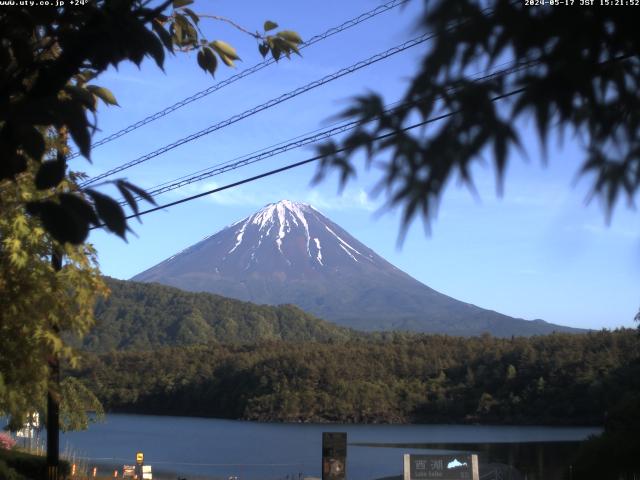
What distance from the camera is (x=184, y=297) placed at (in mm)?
136500

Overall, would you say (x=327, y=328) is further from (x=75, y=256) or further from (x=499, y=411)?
(x=75, y=256)

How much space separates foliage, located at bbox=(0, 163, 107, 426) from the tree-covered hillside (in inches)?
3699

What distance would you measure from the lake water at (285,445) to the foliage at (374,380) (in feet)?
7.94

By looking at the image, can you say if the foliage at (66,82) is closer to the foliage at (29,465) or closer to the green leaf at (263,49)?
the green leaf at (263,49)

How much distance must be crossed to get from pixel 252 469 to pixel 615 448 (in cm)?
2209

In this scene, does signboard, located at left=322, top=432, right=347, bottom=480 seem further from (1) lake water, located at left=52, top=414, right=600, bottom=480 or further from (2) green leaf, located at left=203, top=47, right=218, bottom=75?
(1) lake water, located at left=52, top=414, right=600, bottom=480

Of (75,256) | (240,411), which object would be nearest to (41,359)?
(75,256)

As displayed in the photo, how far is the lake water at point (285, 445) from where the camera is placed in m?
35.3

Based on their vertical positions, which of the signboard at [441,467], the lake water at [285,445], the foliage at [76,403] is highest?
the foliage at [76,403]

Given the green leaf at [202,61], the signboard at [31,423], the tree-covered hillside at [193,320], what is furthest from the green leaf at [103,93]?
the tree-covered hillside at [193,320]

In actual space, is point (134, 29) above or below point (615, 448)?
above

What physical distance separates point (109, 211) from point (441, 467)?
48.0ft

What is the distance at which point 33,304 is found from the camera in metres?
9.64

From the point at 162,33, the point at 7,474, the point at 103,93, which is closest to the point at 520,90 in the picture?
the point at 162,33
